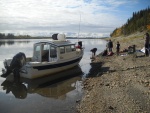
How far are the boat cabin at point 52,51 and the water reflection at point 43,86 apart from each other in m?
2.31

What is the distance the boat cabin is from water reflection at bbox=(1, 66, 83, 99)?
231 cm

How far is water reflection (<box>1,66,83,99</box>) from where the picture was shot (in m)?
14.3

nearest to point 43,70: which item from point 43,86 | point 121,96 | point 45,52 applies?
point 43,86

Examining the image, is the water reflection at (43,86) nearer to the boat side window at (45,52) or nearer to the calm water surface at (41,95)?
the calm water surface at (41,95)

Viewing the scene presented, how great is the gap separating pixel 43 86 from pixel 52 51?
5.33m

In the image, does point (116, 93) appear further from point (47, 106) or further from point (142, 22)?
point (142, 22)

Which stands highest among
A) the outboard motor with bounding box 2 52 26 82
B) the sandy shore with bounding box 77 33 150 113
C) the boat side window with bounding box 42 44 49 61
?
the boat side window with bounding box 42 44 49 61

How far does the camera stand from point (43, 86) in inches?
636

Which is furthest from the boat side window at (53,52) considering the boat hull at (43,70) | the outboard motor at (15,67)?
the outboard motor at (15,67)

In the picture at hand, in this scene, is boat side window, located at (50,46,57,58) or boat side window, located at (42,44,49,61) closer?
boat side window, located at (50,46,57,58)

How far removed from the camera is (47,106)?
37.7ft

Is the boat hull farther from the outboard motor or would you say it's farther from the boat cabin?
the boat cabin

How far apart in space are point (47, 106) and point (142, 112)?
17.1 ft

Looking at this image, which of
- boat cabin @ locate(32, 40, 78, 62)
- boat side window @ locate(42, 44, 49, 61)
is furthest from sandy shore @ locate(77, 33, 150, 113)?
boat side window @ locate(42, 44, 49, 61)
